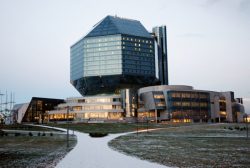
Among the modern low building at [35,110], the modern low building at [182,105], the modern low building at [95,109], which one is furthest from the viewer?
the modern low building at [35,110]

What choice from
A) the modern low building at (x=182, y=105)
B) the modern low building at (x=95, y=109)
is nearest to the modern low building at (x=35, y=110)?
the modern low building at (x=95, y=109)

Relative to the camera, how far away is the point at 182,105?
16250 cm

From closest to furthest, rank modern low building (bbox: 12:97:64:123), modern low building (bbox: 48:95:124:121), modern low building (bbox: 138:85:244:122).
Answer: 1. modern low building (bbox: 138:85:244:122)
2. modern low building (bbox: 48:95:124:121)
3. modern low building (bbox: 12:97:64:123)

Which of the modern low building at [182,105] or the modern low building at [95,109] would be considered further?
the modern low building at [95,109]

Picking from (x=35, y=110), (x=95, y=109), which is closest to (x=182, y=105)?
(x=95, y=109)

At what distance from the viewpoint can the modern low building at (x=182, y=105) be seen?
525 ft

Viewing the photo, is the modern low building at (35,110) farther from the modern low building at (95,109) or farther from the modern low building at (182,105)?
the modern low building at (182,105)

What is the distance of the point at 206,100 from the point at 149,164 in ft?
517

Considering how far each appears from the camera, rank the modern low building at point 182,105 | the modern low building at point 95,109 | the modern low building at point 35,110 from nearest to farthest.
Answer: the modern low building at point 182,105 < the modern low building at point 95,109 < the modern low building at point 35,110

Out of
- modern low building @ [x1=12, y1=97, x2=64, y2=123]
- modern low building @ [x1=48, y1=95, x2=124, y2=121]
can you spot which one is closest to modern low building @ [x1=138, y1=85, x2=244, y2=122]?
modern low building @ [x1=48, y1=95, x2=124, y2=121]

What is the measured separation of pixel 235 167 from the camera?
21469 millimetres

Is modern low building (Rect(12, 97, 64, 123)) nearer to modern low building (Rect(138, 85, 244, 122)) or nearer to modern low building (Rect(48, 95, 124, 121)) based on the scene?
modern low building (Rect(48, 95, 124, 121))

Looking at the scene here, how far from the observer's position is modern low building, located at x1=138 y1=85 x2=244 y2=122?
525ft

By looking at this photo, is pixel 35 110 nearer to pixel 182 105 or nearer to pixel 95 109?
pixel 95 109
